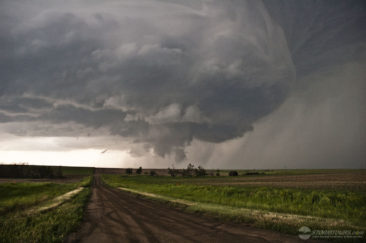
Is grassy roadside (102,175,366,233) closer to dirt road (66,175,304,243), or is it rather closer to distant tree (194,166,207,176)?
dirt road (66,175,304,243)

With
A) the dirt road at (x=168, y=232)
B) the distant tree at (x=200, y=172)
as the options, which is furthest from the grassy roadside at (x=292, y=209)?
the distant tree at (x=200, y=172)

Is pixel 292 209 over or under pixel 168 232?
under

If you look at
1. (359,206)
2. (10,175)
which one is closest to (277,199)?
(359,206)

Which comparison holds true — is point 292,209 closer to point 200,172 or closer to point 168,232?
point 168,232

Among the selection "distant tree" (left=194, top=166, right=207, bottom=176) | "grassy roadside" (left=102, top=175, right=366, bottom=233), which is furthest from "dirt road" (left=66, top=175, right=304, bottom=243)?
"distant tree" (left=194, top=166, right=207, bottom=176)

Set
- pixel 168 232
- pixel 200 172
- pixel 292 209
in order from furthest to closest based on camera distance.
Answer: pixel 200 172, pixel 292 209, pixel 168 232

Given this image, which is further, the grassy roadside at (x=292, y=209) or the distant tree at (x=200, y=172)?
the distant tree at (x=200, y=172)

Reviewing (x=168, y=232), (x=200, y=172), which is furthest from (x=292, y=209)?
(x=200, y=172)

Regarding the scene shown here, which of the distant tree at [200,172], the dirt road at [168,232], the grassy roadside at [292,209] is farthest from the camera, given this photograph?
the distant tree at [200,172]

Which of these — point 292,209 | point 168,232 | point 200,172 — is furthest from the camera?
point 200,172

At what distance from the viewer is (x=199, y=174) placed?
17050 centimetres

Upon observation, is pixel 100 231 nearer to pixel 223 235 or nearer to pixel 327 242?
pixel 223 235

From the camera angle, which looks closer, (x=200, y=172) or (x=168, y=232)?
(x=168, y=232)

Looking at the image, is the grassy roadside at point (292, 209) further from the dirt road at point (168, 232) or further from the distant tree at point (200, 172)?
the distant tree at point (200, 172)
